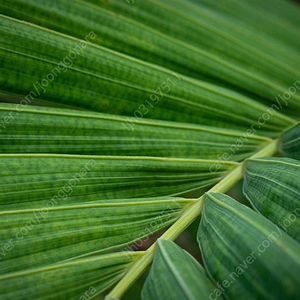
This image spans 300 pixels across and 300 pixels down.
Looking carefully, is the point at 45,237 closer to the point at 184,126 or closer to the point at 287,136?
the point at 184,126

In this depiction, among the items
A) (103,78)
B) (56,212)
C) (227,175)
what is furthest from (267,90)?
(56,212)

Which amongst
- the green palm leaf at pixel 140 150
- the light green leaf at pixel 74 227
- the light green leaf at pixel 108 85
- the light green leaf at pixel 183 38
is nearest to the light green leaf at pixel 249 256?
the green palm leaf at pixel 140 150

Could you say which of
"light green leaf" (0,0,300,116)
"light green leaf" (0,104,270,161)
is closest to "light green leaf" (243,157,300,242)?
"light green leaf" (0,104,270,161)

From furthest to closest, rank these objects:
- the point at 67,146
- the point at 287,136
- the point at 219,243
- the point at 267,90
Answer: the point at 267,90
the point at 287,136
the point at 67,146
the point at 219,243

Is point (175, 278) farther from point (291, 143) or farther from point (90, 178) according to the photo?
point (291, 143)

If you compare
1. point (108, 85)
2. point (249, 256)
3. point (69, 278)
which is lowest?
point (249, 256)

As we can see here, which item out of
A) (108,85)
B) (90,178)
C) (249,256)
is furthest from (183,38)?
(249,256)
